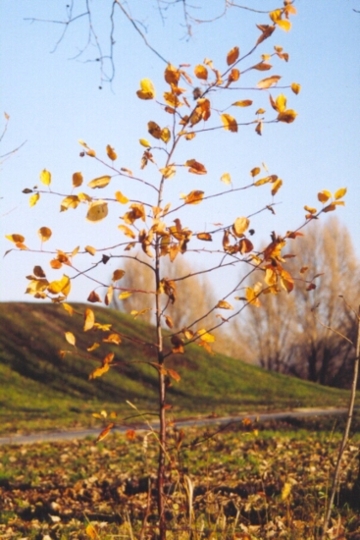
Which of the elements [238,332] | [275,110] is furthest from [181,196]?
[238,332]

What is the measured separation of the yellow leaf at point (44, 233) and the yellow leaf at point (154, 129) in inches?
23.1

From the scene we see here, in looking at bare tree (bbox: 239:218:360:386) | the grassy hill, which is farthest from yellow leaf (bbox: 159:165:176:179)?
bare tree (bbox: 239:218:360:386)

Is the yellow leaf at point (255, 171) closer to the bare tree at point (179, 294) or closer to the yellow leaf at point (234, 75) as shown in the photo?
the yellow leaf at point (234, 75)

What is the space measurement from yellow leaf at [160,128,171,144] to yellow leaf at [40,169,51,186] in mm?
513

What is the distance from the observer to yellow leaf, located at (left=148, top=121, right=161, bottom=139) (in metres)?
2.54

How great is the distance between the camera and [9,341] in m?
29.0

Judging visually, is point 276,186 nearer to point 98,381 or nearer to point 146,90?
point 146,90

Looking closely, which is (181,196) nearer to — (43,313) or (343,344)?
(43,313)

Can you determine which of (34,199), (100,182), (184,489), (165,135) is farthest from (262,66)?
(184,489)

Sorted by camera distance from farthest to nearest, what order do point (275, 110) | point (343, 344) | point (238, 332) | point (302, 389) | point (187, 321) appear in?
point (187, 321) → point (238, 332) → point (343, 344) → point (302, 389) → point (275, 110)

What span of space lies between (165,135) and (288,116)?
0.51 m

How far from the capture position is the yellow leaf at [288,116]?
2.44 meters

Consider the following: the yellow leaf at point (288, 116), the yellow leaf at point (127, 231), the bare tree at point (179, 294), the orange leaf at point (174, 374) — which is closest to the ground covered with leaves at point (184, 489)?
the orange leaf at point (174, 374)

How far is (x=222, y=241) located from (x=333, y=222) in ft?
134
